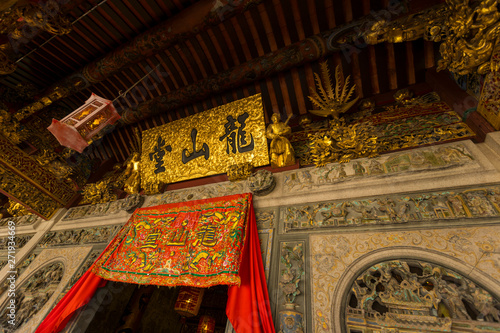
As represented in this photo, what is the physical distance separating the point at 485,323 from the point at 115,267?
127 inches

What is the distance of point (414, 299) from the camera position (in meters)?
1.40

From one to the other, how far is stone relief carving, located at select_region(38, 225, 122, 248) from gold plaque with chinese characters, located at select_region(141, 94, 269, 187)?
0.92 m

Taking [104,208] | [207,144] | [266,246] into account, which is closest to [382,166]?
[266,246]

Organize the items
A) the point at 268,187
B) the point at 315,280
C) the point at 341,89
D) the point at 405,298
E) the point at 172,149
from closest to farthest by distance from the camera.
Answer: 1. the point at 405,298
2. the point at 315,280
3. the point at 268,187
4. the point at 341,89
5. the point at 172,149

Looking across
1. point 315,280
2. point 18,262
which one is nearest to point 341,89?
point 315,280

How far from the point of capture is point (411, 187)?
194 centimetres

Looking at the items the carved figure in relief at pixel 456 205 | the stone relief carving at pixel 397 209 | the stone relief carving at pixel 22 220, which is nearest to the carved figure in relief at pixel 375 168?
the stone relief carving at pixel 397 209

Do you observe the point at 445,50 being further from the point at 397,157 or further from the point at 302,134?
the point at 302,134

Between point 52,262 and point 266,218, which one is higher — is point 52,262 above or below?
below

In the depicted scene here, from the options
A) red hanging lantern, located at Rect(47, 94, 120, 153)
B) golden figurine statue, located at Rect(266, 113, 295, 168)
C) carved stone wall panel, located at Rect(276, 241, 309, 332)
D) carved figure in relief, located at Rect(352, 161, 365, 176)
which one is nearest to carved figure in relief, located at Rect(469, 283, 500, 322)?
carved stone wall panel, located at Rect(276, 241, 309, 332)

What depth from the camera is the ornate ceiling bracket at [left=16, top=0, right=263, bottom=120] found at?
117 inches

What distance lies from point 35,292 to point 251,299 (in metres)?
3.20

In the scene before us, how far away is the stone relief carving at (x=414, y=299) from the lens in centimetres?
128

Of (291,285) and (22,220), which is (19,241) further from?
(291,285)
